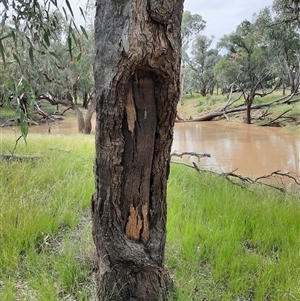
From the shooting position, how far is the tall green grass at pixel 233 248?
1725 mm

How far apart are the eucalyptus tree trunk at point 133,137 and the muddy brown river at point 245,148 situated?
5.31m

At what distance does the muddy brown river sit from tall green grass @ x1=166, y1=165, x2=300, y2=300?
3.85 metres

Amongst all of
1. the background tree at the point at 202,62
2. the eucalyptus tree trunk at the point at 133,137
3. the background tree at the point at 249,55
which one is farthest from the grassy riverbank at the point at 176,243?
the background tree at the point at 202,62

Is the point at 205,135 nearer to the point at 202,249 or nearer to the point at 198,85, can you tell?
the point at 202,249

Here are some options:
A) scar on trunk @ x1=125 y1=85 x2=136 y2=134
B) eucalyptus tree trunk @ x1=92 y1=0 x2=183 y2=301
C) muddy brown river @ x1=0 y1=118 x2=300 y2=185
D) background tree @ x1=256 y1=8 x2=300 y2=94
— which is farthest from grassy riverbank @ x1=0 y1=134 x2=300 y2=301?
background tree @ x1=256 y1=8 x2=300 y2=94

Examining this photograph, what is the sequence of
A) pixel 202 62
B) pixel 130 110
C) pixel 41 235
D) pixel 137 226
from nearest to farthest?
1. pixel 130 110
2. pixel 137 226
3. pixel 41 235
4. pixel 202 62

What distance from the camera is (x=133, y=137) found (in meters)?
1.41

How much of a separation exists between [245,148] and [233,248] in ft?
29.9

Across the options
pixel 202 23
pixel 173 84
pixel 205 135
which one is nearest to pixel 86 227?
pixel 173 84

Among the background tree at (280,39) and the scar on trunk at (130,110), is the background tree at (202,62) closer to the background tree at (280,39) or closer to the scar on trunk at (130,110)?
the background tree at (280,39)

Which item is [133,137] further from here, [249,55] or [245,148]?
[249,55]

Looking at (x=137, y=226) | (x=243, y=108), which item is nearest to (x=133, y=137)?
(x=137, y=226)

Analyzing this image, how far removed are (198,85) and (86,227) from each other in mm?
40033

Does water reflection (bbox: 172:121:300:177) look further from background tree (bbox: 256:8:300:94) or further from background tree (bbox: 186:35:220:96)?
background tree (bbox: 186:35:220:96)
